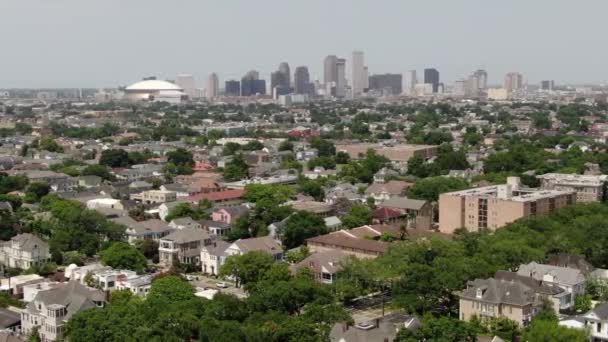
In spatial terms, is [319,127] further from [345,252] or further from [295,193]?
[345,252]

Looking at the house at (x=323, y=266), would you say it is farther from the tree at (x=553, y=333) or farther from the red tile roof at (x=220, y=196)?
the red tile roof at (x=220, y=196)

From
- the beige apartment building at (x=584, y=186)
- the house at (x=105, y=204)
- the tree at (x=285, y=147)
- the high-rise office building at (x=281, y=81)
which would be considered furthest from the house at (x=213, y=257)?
the high-rise office building at (x=281, y=81)

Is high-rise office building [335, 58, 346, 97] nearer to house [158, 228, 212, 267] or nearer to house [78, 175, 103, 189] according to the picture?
house [78, 175, 103, 189]

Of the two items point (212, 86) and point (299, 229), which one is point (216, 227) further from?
point (212, 86)

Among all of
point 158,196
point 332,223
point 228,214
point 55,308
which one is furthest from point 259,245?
point 158,196

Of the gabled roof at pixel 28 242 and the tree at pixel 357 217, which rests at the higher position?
the gabled roof at pixel 28 242
